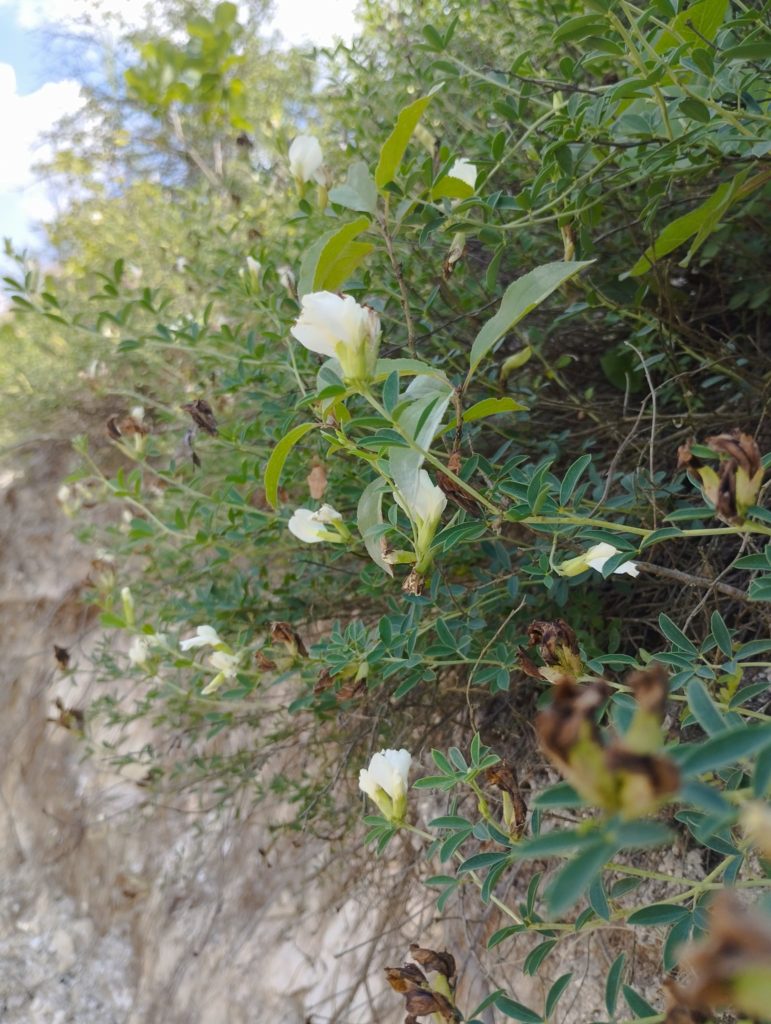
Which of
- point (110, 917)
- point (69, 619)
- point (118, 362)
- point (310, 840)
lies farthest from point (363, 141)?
point (110, 917)

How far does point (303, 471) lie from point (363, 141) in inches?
23.5

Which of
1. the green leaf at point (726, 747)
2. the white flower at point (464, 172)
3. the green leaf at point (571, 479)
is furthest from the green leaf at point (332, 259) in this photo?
the green leaf at point (726, 747)

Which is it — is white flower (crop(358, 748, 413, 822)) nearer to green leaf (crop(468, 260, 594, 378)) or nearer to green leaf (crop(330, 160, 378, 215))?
green leaf (crop(468, 260, 594, 378))

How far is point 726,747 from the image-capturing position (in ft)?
0.91

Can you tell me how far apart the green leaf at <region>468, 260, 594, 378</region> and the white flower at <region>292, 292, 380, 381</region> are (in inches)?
3.1

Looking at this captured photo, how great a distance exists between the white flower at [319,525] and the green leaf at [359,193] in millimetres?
265

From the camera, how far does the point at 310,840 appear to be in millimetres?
1471

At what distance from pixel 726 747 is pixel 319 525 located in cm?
50

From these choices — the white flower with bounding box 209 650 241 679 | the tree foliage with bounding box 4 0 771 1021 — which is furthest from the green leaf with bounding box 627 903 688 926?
the white flower with bounding box 209 650 241 679

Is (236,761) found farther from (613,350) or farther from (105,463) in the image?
(105,463)

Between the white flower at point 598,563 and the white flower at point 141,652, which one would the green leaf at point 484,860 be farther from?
the white flower at point 141,652

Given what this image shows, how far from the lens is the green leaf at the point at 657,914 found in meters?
0.50

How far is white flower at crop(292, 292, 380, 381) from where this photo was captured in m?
0.50

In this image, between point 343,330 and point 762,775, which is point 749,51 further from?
point 762,775
